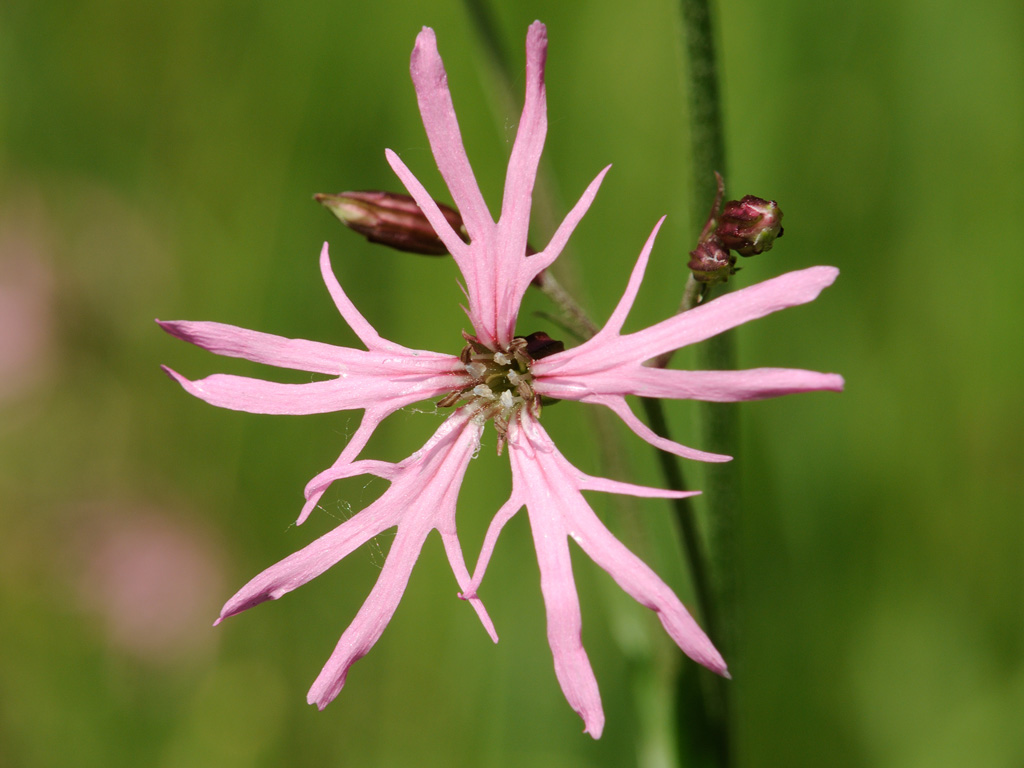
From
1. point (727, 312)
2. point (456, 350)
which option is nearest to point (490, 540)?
point (727, 312)

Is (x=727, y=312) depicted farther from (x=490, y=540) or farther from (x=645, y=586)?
(x=490, y=540)

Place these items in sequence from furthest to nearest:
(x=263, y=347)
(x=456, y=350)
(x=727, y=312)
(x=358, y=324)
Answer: (x=456, y=350)
(x=358, y=324)
(x=263, y=347)
(x=727, y=312)

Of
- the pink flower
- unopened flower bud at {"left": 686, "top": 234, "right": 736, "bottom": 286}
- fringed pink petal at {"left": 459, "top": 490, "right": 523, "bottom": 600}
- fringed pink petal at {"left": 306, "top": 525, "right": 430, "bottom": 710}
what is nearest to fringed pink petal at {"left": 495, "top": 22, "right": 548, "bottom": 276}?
the pink flower

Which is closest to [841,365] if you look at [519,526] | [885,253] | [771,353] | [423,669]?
[771,353]

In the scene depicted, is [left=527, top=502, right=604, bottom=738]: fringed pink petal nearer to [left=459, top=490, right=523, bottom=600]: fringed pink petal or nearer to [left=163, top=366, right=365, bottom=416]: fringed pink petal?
[left=459, top=490, right=523, bottom=600]: fringed pink petal

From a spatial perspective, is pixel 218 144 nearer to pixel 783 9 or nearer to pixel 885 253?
pixel 783 9

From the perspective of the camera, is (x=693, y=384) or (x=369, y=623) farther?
(x=369, y=623)

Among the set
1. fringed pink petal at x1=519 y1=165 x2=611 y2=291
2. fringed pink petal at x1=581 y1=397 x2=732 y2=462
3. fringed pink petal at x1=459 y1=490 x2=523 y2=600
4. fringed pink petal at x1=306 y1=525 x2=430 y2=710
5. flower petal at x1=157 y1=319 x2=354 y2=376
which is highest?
fringed pink petal at x1=519 y1=165 x2=611 y2=291
